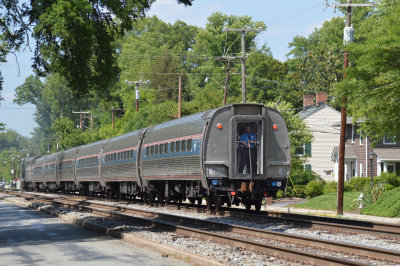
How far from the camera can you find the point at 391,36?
69.5ft

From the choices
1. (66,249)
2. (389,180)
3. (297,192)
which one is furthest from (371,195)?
(66,249)

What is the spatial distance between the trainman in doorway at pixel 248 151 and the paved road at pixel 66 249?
559cm

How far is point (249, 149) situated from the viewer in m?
19.4

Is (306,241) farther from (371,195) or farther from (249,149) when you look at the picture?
(371,195)

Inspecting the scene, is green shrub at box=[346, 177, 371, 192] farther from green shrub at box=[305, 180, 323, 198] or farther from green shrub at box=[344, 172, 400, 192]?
green shrub at box=[305, 180, 323, 198]

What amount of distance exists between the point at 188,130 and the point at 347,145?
3089 cm

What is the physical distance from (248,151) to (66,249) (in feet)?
26.8

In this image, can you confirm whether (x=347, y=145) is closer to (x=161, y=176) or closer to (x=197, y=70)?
(x=161, y=176)

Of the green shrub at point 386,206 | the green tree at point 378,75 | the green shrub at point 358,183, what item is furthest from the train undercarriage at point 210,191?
the green shrub at point 358,183

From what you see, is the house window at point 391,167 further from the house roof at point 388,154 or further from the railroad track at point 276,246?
the railroad track at point 276,246

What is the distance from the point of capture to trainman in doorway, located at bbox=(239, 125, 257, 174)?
63.8ft

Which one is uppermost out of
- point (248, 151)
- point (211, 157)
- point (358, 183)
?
point (248, 151)

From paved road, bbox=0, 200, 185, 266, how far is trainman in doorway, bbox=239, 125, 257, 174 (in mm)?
5592

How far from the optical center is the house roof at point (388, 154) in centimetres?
4531
